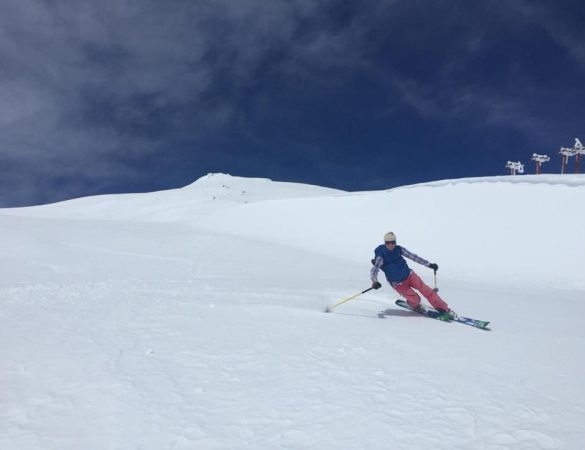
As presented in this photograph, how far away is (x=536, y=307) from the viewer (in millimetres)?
9352

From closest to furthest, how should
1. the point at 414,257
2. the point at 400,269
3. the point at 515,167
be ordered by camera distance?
the point at 414,257 < the point at 400,269 < the point at 515,167

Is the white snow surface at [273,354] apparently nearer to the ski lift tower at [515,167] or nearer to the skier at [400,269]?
the skier at [400,269]

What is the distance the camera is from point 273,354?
5.30m

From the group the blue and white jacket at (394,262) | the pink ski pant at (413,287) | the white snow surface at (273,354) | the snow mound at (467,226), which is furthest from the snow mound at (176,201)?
the pink ski pant at (413,287)

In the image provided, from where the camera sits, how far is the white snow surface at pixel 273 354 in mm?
3555

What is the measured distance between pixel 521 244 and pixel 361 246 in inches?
238

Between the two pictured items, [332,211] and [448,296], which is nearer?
[448,296]

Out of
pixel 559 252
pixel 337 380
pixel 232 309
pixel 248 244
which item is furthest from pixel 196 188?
pixel 337 380

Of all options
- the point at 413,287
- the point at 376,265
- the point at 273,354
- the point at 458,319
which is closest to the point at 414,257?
the point at 413,287

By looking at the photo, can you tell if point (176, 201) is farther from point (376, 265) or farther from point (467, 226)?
point (376, 265)

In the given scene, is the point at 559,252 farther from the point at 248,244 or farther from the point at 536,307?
the point at 248,244

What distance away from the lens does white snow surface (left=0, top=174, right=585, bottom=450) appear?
355 cm

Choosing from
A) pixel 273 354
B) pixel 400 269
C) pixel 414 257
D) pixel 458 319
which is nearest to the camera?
pixel 273 354

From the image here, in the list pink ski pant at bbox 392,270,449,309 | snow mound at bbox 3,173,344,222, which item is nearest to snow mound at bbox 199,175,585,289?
pink ski pant at bbox 392,270,449,309
